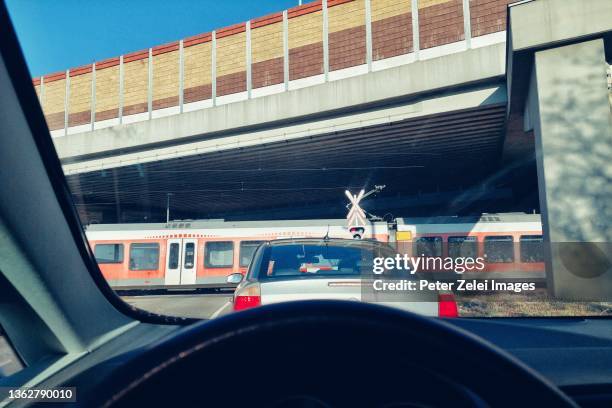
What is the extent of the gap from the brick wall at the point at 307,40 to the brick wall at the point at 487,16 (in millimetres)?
5410

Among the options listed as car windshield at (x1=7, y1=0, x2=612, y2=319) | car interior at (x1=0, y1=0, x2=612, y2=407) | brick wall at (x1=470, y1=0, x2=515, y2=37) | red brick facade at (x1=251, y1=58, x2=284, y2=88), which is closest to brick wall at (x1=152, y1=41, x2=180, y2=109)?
car windshield at (x1=7, y1=0, x2=612, y2=319)

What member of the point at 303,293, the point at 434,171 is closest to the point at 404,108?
the point at 434,171

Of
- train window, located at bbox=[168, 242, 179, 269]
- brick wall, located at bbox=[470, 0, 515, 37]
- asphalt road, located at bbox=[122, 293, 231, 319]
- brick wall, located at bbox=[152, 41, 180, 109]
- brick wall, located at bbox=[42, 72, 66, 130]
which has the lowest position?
asphalt road, located at bbox=[122, 293, 231, 319]

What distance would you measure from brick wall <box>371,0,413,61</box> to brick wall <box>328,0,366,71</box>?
18.5 inches

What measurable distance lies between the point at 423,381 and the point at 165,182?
2003 cm

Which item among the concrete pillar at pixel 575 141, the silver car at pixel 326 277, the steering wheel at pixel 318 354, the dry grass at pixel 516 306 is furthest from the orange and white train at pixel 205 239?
the steering wheel at pixel 318 354

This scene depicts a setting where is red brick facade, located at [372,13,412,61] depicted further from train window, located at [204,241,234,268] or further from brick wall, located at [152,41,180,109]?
brick wall, located at [152,41,180,109]

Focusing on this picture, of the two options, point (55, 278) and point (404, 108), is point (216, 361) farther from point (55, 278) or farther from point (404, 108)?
point (404, 108)

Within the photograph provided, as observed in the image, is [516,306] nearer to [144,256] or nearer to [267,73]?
[267,73]

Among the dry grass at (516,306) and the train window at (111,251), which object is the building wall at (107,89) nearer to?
the dry grass at (516,306)

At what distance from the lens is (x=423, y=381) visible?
1.18 metres

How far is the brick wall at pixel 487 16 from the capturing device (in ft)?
45.7

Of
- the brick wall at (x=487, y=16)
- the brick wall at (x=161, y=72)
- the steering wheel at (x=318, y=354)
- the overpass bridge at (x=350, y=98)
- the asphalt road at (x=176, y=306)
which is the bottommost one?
the asphalt road at (x=176, y=306)

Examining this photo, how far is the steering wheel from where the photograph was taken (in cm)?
95
